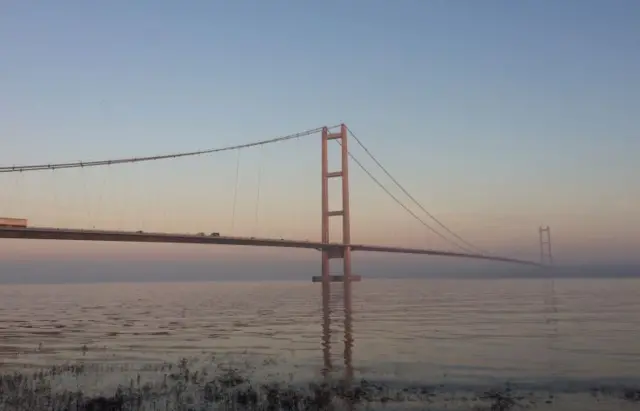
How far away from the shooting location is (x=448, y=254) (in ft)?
303

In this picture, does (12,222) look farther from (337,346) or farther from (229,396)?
(229,396)

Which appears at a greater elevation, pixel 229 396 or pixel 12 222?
pixel 12 222

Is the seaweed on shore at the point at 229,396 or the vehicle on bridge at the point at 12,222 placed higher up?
the vehicle on bridge at the point at 12,222

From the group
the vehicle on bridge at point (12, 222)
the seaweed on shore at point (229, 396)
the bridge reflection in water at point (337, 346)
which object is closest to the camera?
the seaweed on shore at point (229, 396)

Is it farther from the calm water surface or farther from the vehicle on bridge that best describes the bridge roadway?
the calm water surface

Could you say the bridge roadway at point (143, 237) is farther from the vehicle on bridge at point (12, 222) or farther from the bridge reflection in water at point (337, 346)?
the bridge reflection in water at point (337, 346)

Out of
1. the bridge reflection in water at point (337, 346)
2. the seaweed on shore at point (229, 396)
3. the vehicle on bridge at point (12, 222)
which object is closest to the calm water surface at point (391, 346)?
the bridge reflection in water at point (337, 346)

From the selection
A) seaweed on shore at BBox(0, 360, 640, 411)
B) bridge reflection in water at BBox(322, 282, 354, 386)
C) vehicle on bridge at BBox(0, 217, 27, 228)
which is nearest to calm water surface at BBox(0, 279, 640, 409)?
bridge reflection in water at BBox(322, 282, 354, 386)

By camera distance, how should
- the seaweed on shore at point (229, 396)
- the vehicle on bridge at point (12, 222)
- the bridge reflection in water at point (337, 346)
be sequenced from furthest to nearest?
the vehicle on bridge at point (12, 222) < the bridge reflection in water at point (337, 346) < the seaweed on shore at point (229, 396)

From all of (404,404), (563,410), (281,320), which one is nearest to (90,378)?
(404,404)

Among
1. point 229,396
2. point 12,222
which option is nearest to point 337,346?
point 229,396

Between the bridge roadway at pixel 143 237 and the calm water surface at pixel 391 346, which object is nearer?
the calm water surface at pixel 391 346

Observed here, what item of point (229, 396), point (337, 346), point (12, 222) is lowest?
point (337, 346)

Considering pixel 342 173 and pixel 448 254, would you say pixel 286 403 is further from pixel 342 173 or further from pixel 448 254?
pixel 448 254
